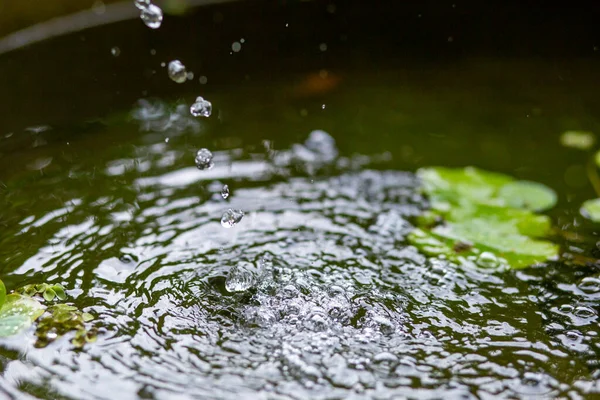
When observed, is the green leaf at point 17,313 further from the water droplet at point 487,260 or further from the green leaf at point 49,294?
the water droplet at point 487,260

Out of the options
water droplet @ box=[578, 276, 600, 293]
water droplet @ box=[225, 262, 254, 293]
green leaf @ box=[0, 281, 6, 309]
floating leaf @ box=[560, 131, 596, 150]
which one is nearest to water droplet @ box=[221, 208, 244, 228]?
water droplet @ box=[225, 262, 254, 293]

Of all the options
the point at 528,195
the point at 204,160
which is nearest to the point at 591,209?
the point at 528,195

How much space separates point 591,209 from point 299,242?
0.78 meters

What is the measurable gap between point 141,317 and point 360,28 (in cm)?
162

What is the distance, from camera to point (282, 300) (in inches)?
62.6

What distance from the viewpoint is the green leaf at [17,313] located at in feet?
4.88

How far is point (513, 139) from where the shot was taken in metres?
2.34

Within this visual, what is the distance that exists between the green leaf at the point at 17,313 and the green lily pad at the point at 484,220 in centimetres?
89

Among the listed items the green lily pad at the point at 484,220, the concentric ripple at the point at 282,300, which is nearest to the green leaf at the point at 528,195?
the green lily pad at the point at 484,220

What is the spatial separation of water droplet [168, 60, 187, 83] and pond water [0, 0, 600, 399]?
0.06 meters

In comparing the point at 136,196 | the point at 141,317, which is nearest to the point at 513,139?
the point at 136,196

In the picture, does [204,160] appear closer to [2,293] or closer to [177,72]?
[177,72]

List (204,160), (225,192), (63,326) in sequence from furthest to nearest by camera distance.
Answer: (204,160) → (225,192) → (63,326)

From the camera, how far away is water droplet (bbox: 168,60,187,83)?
7.88ft
